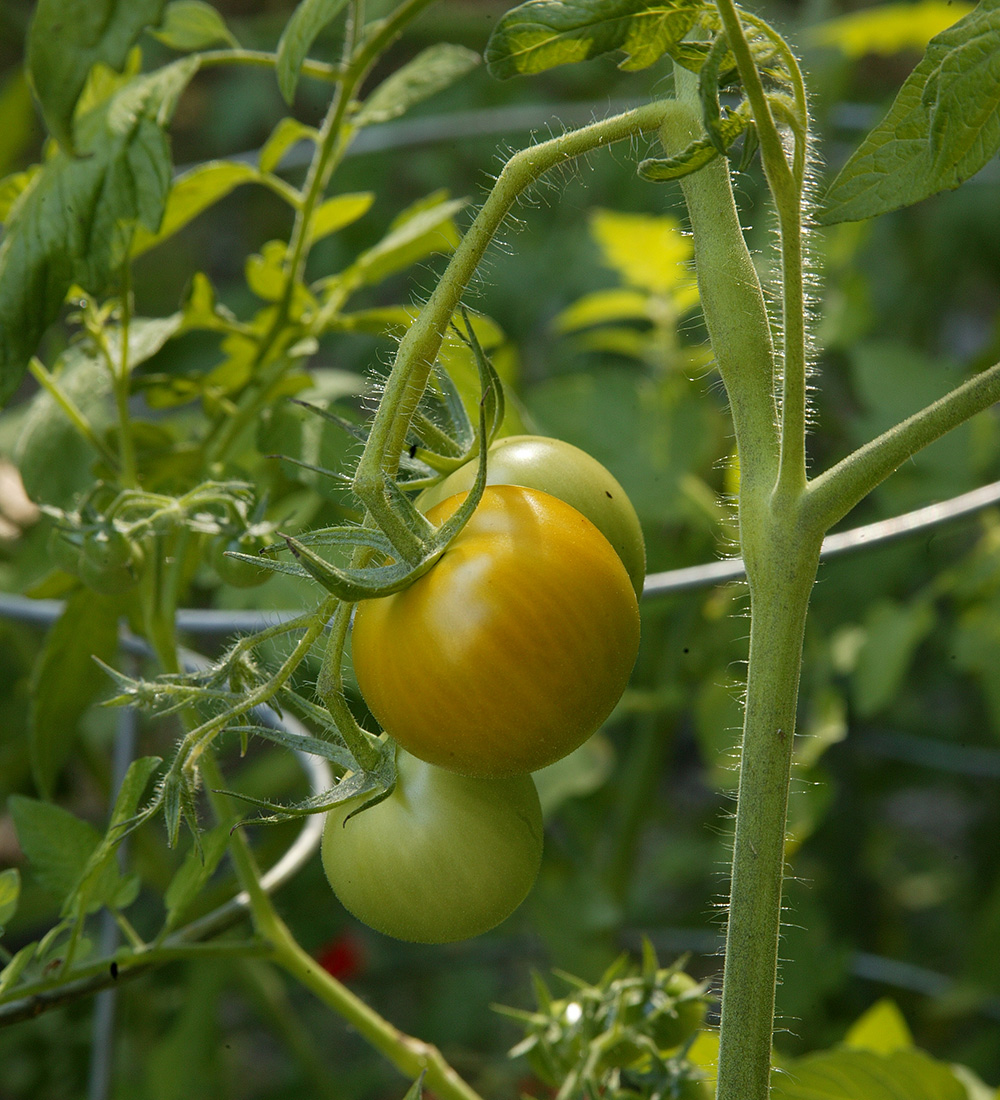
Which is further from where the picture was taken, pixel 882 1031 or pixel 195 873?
pixel 882 1031

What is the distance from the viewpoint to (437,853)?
12.8 inches

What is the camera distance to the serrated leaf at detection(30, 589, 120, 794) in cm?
52

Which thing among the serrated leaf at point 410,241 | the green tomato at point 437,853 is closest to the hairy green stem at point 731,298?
the green tomato at point 437,853

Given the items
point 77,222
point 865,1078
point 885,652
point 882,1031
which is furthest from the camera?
point 885,652

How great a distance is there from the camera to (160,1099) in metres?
0.84

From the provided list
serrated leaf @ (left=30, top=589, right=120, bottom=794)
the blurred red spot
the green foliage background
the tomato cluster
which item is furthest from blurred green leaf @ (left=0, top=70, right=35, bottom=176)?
the tomato cluster

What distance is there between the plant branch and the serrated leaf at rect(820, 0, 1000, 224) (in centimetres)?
5

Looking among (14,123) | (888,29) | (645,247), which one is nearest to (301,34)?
(645,247)

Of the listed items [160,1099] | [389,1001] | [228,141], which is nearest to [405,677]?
[160,1099]

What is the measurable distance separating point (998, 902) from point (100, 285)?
1.08 meters

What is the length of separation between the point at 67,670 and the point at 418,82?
322 millimetres

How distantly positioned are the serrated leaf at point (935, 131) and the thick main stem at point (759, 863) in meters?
0.11

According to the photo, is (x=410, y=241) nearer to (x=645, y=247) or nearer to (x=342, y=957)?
(x=645, y=247)

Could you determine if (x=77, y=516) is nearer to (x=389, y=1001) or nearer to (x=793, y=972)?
(x=793, y=972)
